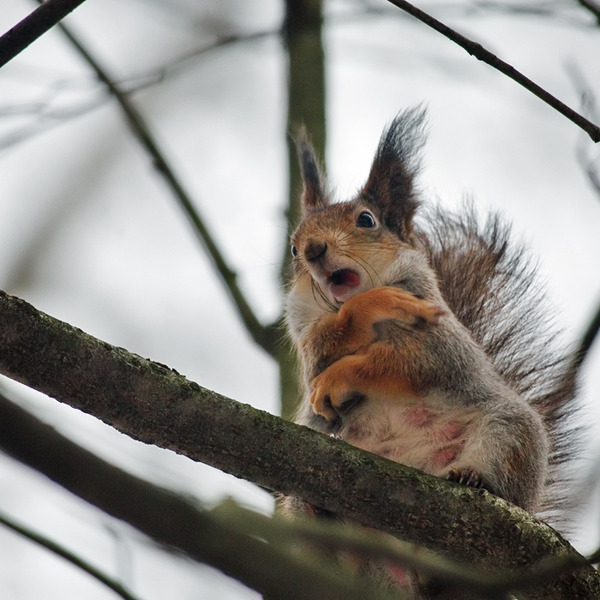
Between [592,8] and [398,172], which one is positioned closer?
[592,8]

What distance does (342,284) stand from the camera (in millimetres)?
3037

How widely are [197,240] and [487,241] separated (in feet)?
3.99

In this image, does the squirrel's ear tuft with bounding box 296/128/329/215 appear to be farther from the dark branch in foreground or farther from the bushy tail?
the dark branch in foreground

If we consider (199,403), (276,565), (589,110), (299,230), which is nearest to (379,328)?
(299,230)

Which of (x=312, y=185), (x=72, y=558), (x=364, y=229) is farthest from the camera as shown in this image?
(x=312, y=185)

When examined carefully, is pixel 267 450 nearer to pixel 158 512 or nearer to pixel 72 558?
pixel 72 558

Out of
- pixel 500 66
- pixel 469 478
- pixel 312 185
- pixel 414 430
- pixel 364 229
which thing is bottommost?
pixel 469 478

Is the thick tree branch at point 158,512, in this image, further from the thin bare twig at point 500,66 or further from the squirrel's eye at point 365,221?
the squirrel's eye at point 365,221

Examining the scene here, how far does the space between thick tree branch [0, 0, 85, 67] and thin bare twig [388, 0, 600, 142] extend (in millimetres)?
624

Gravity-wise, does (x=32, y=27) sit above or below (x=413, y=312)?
below

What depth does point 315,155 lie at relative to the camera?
11.7ft

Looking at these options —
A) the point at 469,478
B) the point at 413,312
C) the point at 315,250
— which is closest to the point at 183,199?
the point at 315,250

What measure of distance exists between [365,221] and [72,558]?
7.12 ft

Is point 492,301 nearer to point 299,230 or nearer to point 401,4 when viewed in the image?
point 299,230
